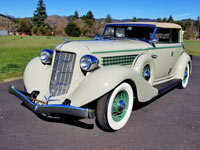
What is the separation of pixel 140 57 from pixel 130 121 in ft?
4.22

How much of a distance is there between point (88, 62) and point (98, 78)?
1.15ft

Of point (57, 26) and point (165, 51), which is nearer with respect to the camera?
point (165, 51)

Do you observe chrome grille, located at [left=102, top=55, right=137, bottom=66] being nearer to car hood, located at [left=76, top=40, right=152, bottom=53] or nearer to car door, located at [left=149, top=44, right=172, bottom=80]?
car hood, located at [left=76, top=40, right=152, bottom=53]

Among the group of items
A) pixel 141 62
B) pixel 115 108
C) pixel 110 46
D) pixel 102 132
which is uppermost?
pixel 110 46

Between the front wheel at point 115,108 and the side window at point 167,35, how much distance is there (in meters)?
2.09

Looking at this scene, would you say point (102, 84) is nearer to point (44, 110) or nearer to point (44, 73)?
→ point (44, 110)

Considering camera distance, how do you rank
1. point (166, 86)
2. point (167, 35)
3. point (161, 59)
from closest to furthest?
point (166, 86) < point (161, 59) < point (167, 35)

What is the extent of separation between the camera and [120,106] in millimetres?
3219

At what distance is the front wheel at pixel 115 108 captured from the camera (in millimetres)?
2961

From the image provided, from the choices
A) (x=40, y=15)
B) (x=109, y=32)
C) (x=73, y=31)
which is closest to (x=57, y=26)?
(x=40, y=15)

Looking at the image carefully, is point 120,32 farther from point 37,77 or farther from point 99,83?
point 99,83

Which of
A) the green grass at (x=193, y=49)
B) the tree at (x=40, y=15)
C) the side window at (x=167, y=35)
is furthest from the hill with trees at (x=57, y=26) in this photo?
the side window at (x=167, y=35)

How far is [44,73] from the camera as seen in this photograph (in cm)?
387

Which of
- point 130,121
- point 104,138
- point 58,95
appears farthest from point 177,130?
point 58,95
